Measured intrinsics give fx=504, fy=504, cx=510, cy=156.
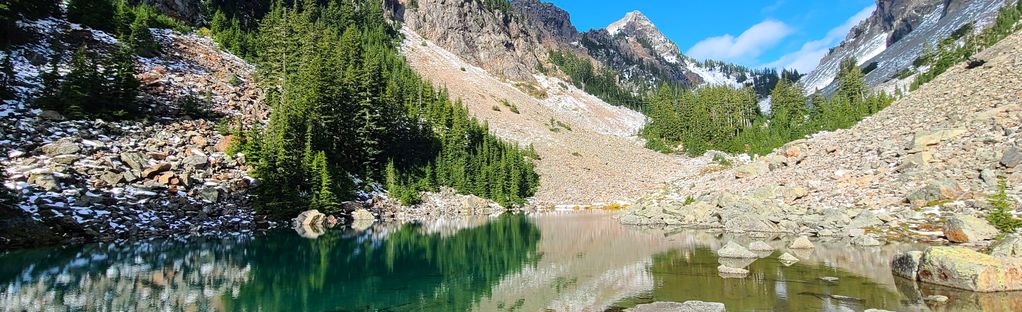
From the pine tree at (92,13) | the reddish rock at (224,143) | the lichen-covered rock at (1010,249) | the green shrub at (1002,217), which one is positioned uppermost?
the pine tree at (92,13)

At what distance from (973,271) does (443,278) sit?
18395 mm

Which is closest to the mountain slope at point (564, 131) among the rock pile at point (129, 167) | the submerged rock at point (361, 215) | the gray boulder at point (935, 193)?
the submerged rock at point (361, 215)

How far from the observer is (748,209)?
3906cm

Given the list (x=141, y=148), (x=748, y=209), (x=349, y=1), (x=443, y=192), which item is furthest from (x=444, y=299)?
(x=349, y=1)

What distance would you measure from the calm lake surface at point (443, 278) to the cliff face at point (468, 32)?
131m

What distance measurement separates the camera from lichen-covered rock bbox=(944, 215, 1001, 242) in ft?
77.8

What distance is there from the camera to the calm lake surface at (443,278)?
16172 mm

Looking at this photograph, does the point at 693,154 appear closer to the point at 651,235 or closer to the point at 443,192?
the point at 443,192

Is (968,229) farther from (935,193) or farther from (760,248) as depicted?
(760,248)

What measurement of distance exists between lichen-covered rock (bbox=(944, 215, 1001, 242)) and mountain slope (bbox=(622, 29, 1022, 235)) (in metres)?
2.74

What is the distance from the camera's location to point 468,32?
166 meters

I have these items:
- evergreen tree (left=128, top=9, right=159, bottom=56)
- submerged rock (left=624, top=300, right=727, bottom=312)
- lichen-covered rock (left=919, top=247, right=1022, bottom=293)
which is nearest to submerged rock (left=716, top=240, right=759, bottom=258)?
lichen-covered rock (left=919, top=247, right=1022, bottom=293)

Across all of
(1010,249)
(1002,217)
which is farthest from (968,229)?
(1010,249)

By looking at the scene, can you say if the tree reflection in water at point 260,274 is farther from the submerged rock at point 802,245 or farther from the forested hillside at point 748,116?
the forested hillside at point 748,116
